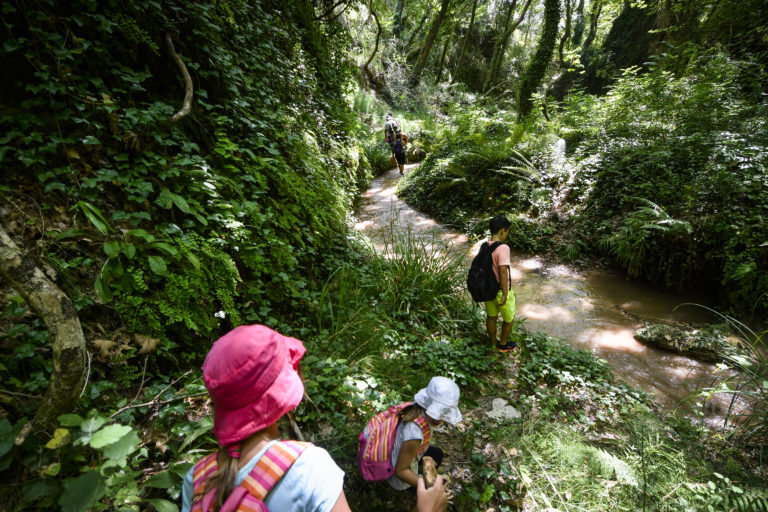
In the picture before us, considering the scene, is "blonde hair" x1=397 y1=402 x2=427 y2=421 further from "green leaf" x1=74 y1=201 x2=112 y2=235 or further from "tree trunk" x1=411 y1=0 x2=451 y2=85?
"tree trunk" x1=411 y1=0 x2=451 y2=85

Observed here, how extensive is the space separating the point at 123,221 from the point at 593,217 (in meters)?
8.52

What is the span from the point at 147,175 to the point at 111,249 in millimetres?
938

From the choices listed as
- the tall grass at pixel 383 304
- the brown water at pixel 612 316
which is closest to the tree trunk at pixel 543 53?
the brown water at pixel 612 316

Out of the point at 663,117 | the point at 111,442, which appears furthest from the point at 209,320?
the point at 663,117

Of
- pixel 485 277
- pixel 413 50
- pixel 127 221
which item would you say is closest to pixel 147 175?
pixel 127 221

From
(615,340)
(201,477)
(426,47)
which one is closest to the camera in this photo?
(201,477)

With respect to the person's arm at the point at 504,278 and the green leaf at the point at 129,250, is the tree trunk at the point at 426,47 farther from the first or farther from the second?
the green leaf at the point at 129,250

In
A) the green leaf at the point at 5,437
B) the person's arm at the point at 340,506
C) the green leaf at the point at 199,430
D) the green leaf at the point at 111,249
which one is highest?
the green leaf at the point at 111,249

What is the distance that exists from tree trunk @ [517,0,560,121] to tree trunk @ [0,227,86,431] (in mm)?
12716

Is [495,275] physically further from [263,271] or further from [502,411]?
[263,271]

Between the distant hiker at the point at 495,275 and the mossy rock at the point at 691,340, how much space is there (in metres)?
2.63

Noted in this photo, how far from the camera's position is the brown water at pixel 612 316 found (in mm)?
4070

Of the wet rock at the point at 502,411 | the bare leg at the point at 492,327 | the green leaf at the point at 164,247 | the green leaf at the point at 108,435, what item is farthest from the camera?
the bare leg at the point at 492,327

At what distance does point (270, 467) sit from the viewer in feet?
3.37
